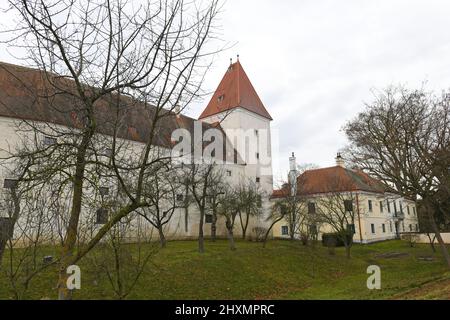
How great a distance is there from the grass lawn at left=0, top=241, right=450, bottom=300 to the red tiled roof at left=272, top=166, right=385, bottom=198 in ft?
32.6

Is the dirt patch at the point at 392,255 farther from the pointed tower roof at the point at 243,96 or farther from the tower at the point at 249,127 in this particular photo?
the pointed tower roof at the point at 243,96

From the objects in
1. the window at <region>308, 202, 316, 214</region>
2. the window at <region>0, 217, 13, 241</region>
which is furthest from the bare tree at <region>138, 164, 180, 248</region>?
the window at <region>308, 202, 316, 214</region>

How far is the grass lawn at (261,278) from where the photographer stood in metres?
13.2

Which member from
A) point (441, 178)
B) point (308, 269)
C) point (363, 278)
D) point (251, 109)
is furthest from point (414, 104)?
point (251, 109)

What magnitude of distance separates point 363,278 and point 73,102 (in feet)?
57.1

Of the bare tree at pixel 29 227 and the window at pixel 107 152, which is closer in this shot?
the window at pixel 107 152

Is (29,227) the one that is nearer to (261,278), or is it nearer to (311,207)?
(261,278)

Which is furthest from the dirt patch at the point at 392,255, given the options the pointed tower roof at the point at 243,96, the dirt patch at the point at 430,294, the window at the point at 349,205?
the pointed tower roof at the point at 243,96

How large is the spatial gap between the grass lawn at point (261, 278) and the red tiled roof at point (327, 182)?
993 centimetres

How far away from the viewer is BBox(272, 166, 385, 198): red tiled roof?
3491 centimetres

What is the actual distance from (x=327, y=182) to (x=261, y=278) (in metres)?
21.8

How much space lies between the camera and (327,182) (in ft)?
124
